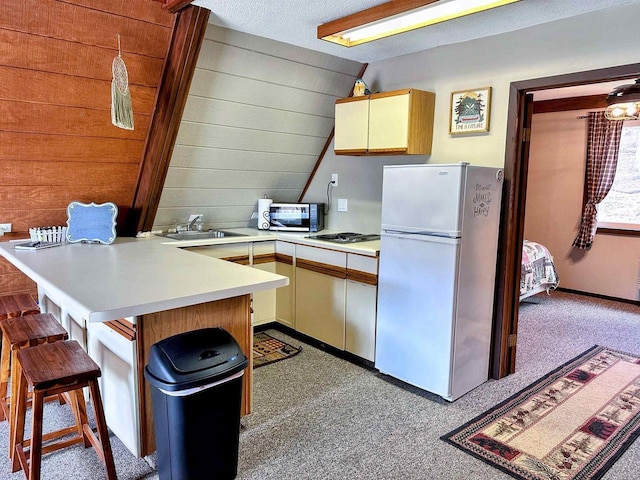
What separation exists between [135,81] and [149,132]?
0.38 metres

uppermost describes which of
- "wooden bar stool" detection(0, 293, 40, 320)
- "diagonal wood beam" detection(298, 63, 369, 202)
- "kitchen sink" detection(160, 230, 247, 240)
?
"diagonal wood beam" detection(298, 63, 369, 202)

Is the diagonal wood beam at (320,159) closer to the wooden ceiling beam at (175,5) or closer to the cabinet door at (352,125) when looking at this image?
Result: the cabinet door at (352,125)

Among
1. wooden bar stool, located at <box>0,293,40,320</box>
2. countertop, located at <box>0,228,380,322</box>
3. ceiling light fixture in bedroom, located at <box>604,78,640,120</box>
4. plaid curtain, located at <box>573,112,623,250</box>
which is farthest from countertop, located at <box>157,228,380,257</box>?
plaid curtain, located at <box>573,112,623,250</box>

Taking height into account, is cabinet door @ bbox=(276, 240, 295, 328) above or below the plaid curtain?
below

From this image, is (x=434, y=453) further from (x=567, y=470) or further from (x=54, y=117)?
(x=54, y=117)

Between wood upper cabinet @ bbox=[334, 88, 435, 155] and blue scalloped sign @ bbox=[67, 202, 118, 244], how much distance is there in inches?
69.2

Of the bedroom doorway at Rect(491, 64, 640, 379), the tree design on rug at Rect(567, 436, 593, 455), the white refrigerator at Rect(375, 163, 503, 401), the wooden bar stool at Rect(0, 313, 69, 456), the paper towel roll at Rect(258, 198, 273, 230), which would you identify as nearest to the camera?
the wooden bar stool at Rect(0, 313, 69, 456)

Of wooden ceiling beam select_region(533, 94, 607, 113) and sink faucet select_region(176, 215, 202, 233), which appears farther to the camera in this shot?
wooden ceiling beam select_region(533, 94, 607, 113)

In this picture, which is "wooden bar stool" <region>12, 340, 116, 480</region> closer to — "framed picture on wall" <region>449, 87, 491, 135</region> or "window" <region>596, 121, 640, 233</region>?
"framed picture on wall" <region>449, 87, 491, 135</region>

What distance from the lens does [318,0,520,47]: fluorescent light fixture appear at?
2.37 m

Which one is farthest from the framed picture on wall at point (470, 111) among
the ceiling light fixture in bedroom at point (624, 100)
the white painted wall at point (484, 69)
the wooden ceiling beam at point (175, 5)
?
the wooden ceiling beam at point (175, 5)

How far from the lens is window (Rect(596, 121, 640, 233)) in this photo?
513 centimetres

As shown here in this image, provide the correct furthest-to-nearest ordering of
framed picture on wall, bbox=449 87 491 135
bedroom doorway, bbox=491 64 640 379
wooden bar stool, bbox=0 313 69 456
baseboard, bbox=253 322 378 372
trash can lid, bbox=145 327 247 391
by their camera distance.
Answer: baseboard, bbox=253 322 378 372 → framed picture on wall, bbox=449 87 491 135 → bedroom doorway, bbox=491 64 640 379 → wooden bar stool, bbox=0 313 69 456 → trash can lid, bbox=145 327 247 391

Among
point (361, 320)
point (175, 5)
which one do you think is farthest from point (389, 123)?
point (175, 5)
